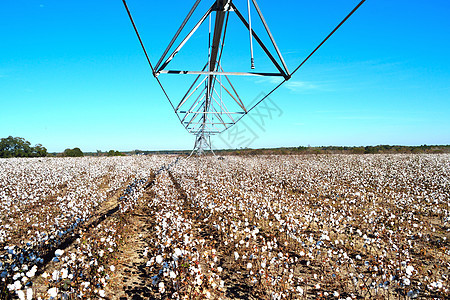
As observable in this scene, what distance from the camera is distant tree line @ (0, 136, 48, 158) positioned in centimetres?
5062

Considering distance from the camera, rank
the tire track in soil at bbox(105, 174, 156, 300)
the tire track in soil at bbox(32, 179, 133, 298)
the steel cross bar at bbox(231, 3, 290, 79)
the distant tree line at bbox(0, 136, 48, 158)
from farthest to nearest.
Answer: the distant tree line at bbox(0, 136, 48, 158)
the tire track in soil at bbox(32, 179, 133, 298)
the tire track in soil at bbox(105, 174, 156, 300)
the steel cross bar at bbox(231, 3, 290, 79)

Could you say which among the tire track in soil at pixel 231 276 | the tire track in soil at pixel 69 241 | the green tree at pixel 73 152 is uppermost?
the green tree at pixel 73 152

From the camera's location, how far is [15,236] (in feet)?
23.5

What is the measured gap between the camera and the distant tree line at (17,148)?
5062cm

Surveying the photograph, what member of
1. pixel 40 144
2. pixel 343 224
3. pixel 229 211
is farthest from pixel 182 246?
pixel 40 144

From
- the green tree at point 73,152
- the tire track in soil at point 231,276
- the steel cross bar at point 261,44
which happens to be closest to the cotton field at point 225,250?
the tire track in soil at point 231,276

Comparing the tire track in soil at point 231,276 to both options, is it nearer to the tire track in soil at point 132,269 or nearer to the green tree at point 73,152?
the tire track in soil at point 132,269

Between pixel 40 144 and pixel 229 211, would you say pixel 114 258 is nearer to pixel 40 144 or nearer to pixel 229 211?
pixel 229 211

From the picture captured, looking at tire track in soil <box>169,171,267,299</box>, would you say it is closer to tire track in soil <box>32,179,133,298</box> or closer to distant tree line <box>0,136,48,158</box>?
tire track in soil <box>32,179,133,298</box>

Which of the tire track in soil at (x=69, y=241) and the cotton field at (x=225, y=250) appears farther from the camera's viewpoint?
the tire track in soil at (x=69, y=241)

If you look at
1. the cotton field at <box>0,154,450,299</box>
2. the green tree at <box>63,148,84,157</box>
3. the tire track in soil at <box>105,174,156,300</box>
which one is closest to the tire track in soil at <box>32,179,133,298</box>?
the cotton field at <box>0,154,450,299</box>

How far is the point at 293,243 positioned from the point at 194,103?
7537 millimetres

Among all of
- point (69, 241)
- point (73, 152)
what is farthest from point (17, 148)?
point (69, 241)

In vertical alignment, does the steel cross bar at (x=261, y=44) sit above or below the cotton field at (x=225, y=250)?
above
